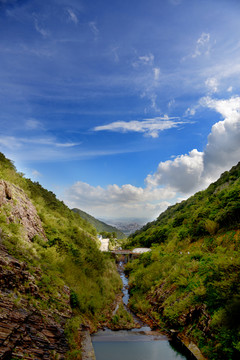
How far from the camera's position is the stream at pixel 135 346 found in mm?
11797

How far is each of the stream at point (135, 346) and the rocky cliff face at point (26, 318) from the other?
3236 millimetres

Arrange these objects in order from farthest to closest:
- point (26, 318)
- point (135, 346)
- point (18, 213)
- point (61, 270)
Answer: point (18, 213), point (61, 270), point (135, 346), point (26, 318)

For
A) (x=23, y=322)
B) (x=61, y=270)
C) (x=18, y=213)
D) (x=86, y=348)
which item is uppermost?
(x=18, y=213)

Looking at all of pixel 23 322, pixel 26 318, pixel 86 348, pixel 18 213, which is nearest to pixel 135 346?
pixel 86 348

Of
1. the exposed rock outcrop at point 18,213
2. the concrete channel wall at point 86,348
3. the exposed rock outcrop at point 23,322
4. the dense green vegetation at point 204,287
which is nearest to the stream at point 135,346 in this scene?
the concrete channel wall at point 86,348

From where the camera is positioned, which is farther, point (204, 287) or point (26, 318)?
point (204, 287)

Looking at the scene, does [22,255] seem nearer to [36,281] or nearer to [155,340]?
[36,281]

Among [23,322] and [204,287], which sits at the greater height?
[204,287]

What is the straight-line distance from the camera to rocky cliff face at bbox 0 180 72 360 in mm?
7637

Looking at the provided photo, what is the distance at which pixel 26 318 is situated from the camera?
29.0 feet

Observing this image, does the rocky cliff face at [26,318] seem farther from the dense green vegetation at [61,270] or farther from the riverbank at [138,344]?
the riverbank at [138,344]

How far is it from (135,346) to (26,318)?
8.12 metres

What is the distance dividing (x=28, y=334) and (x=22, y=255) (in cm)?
434

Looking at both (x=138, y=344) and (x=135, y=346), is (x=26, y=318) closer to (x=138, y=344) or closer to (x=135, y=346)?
(x=135, y=346)
